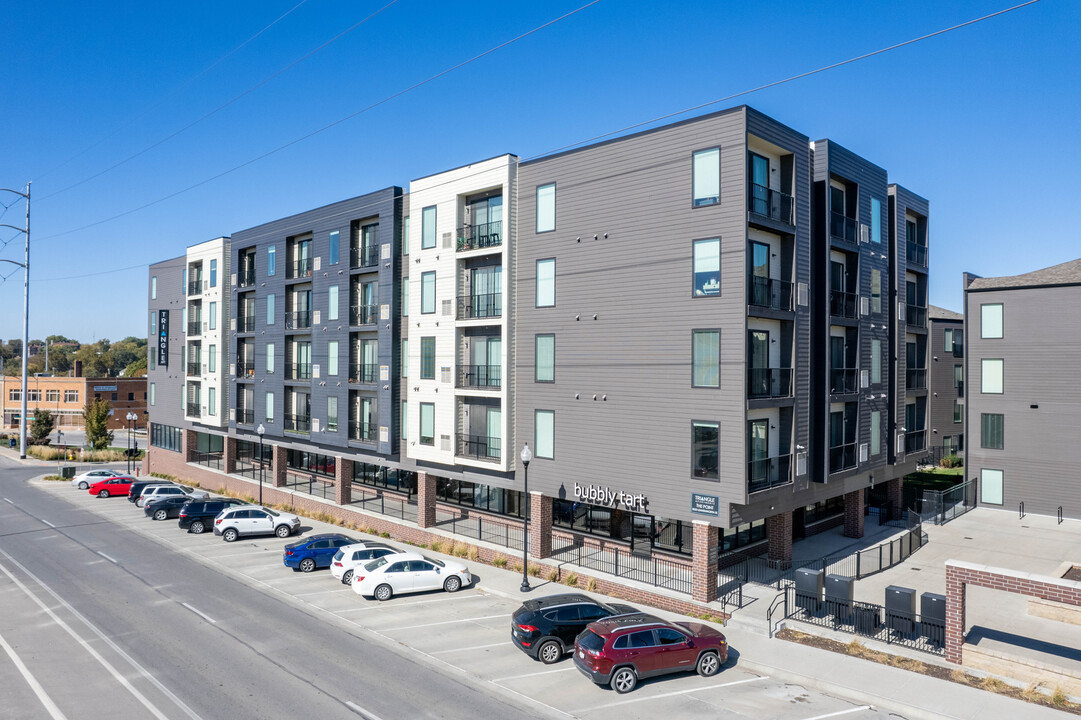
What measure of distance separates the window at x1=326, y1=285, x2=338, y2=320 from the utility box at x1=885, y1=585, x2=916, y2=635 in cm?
2963

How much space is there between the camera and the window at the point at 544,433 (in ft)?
88.7

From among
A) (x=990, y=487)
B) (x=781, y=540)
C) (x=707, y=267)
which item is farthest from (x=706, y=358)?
(x=990, y=487)

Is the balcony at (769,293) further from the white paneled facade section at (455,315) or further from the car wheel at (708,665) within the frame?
the car wheel at (708,665)

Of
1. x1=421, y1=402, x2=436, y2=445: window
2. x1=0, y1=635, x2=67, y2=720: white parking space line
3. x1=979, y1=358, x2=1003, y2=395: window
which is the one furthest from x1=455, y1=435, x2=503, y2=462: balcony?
x1=979, y1=358, x2=1003, y2=395: window

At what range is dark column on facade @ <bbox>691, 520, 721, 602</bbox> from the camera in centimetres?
2192

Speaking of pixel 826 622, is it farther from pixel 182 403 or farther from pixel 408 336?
pixel 182 403

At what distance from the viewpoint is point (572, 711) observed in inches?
613

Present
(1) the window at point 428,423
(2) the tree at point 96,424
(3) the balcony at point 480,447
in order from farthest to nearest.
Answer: (2) the tree at point 96,424 < (1) the window at point 428,423 < (3) the balcony at point 480,447

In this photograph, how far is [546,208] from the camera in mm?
27609

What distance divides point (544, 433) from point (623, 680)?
12.0 m

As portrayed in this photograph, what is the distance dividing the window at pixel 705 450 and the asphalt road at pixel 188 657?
988 centimetres

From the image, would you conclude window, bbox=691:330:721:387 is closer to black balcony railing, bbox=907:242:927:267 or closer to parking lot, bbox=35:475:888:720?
parking lot, bbox=35:475:888:720

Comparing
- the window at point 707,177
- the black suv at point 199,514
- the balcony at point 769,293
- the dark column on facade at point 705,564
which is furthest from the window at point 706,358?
the black suv at point 199,514

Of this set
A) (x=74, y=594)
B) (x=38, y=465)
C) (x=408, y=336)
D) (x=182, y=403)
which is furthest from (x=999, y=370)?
(x=38, y=465)
